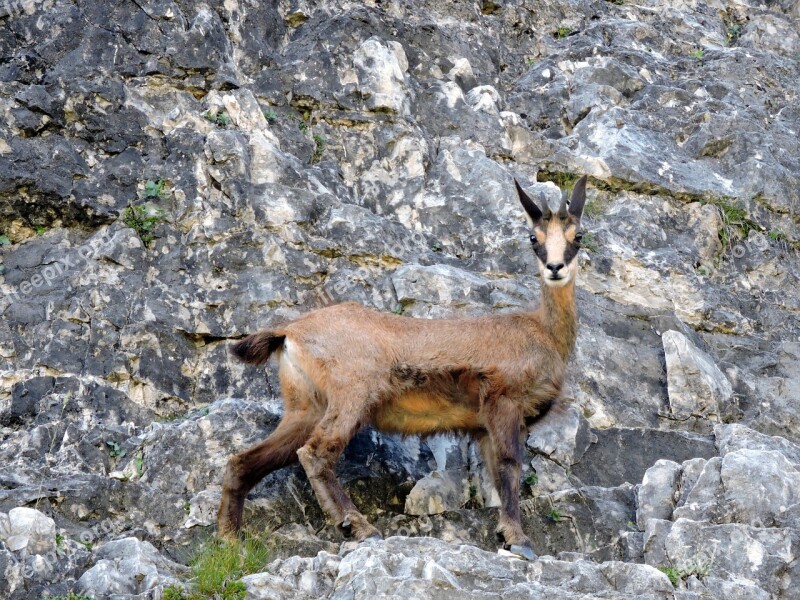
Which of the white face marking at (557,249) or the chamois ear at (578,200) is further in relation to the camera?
the chamois ear at (578,200)

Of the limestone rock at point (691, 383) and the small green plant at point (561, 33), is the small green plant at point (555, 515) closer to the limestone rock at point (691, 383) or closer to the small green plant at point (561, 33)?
the limestone rock at point (691, 383)

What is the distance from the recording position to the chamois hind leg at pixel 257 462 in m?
8.45

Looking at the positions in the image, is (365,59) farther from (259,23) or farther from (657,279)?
(657,279)

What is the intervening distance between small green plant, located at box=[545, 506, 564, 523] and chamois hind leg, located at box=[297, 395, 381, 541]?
1665 millimetres

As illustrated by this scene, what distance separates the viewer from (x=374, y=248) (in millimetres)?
11438

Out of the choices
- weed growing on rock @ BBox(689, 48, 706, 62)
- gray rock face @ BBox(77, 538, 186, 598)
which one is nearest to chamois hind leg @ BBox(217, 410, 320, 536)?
gray rock face @ BBox(77, 538, 186, 598)

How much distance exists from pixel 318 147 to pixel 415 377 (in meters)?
4.63

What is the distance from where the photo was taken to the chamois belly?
356 inches

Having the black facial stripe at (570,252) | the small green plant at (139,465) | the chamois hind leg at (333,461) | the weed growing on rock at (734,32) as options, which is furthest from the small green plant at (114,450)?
the weed growing on rock at (734,32)

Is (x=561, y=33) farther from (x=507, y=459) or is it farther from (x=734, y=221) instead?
(x=507, y=459)

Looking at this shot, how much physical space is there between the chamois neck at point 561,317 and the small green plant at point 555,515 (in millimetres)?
1393

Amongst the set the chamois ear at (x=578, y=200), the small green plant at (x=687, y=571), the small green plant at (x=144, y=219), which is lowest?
the small green plant at (x=687, y=571)

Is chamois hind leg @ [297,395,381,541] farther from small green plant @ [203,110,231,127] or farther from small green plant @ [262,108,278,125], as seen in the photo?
small green plant @ [262,108,278,125]

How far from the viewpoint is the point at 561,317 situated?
9398mm
